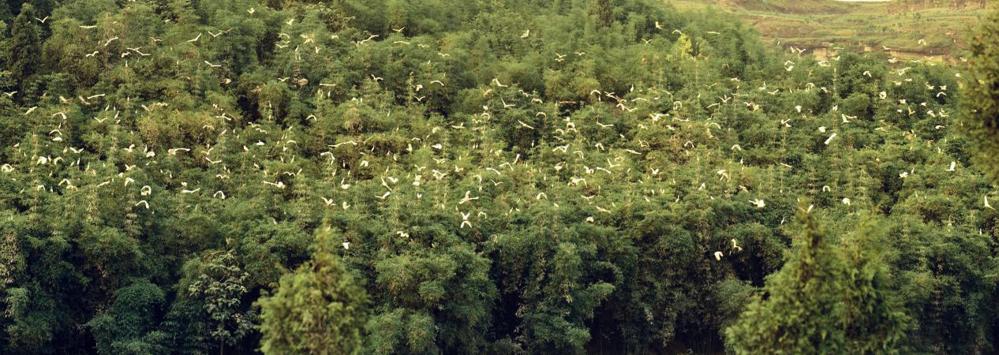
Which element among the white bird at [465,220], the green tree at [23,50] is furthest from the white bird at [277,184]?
the green tree at [23,50]

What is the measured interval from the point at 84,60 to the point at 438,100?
1205 centimetres

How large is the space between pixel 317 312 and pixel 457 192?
45.3 ft

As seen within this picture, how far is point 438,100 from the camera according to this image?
45.6 meters

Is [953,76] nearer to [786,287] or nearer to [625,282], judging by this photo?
[625,282]

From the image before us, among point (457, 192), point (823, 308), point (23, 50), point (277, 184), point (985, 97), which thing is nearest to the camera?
point (985, 97)

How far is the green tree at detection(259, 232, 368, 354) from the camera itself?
23453 millimetres

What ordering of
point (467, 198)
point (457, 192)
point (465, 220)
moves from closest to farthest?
point (465, 220) < point (467, 198) < point (457, 192)

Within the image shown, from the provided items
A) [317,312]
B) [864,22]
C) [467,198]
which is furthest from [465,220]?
[864,22]

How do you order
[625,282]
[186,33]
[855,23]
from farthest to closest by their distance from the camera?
[855,23]
[186,33]
[625,282]

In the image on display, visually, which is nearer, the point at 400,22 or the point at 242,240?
the point at 242,240

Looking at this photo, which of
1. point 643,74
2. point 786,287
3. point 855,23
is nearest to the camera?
A: point 786,287

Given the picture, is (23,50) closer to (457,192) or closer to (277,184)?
(277,184)

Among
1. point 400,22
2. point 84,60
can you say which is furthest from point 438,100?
point 84,60

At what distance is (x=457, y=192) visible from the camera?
36875 mm
